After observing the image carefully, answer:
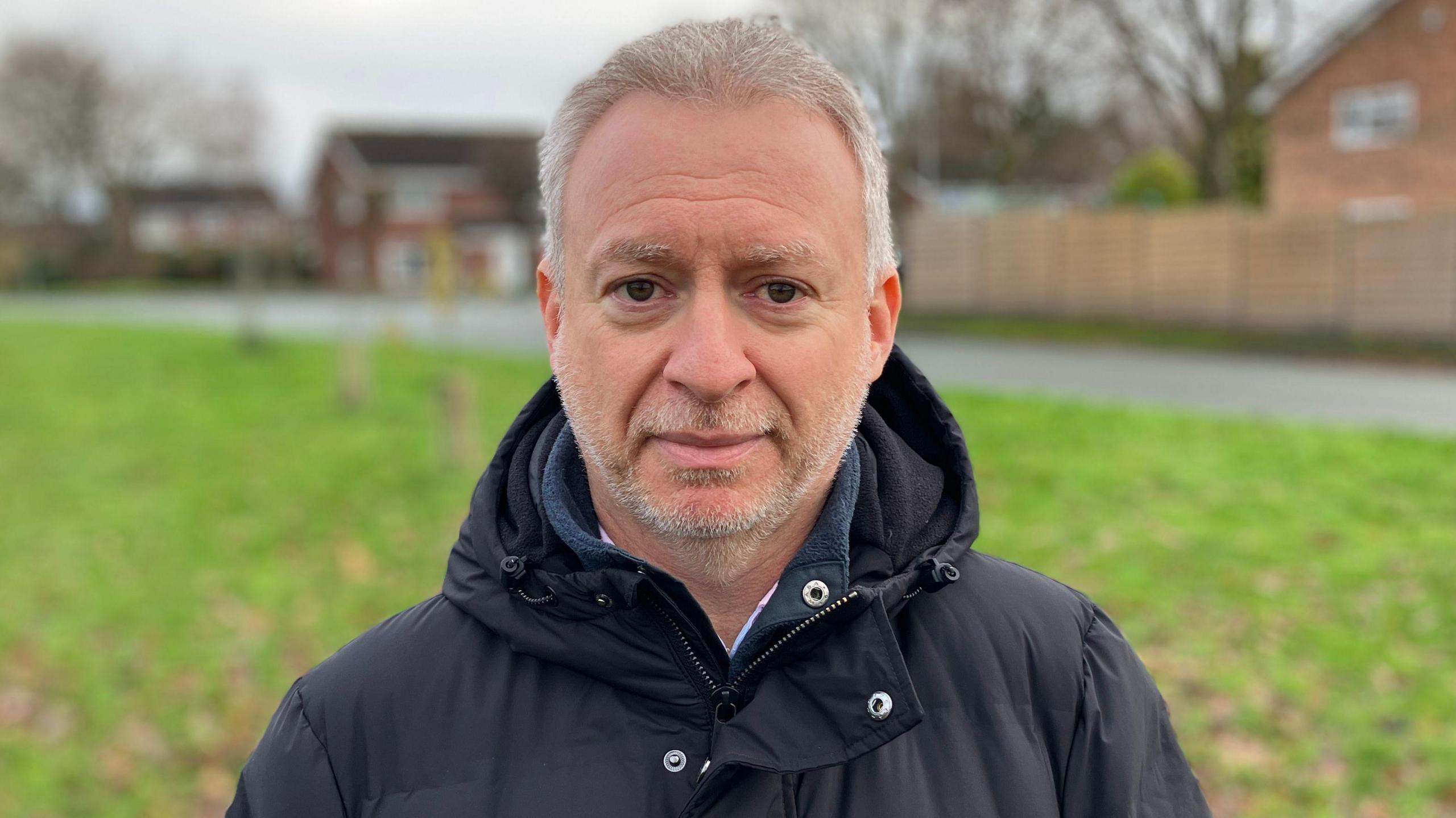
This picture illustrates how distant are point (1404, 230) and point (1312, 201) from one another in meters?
10.6

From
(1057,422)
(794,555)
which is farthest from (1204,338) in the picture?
(794,555)

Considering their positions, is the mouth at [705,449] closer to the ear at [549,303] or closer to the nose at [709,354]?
the nose at [709,354]

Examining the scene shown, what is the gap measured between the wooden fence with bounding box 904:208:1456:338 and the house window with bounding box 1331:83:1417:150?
8.51 m

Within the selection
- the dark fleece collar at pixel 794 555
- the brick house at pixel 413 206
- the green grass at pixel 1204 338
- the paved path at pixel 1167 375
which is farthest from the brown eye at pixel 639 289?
the brick house at pixel 413 206

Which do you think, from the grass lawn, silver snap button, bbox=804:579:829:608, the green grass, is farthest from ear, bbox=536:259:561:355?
the green grass

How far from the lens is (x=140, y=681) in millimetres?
6309

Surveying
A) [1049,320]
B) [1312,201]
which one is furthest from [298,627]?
[1312,201]

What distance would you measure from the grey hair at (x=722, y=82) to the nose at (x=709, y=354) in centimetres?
26

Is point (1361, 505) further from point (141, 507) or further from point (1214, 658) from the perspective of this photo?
point (141, 507)

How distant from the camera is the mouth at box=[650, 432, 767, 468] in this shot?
1736mm

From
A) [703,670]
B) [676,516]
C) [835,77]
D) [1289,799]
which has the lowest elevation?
[1289,799]

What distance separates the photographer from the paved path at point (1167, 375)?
1204cm

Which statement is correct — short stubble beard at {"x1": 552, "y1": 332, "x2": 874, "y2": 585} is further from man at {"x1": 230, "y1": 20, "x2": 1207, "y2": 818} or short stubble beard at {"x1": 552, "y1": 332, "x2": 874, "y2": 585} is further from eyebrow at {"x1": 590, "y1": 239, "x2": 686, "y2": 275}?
eyebrow at {"x1": 590, "y1": 239, "x2": 686, "y2": 275}

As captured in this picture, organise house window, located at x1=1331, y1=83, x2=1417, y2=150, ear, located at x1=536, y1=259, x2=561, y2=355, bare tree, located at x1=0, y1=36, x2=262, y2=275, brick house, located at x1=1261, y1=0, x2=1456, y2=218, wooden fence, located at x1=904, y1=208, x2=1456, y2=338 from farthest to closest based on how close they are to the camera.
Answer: bare tree, located at x1=0, y1=36, x2=262, y2=275 < house window, located at x1=1331, y1=83, x2=1417, y2=150 < brick house, located at x1=1261, y1=0, x2=1456, y2=218 < wooden fence, located at x1=904, y1=208, x2=1456, y2=338 < ear, located at x1=536, y1=259, x2=561, y2=355
